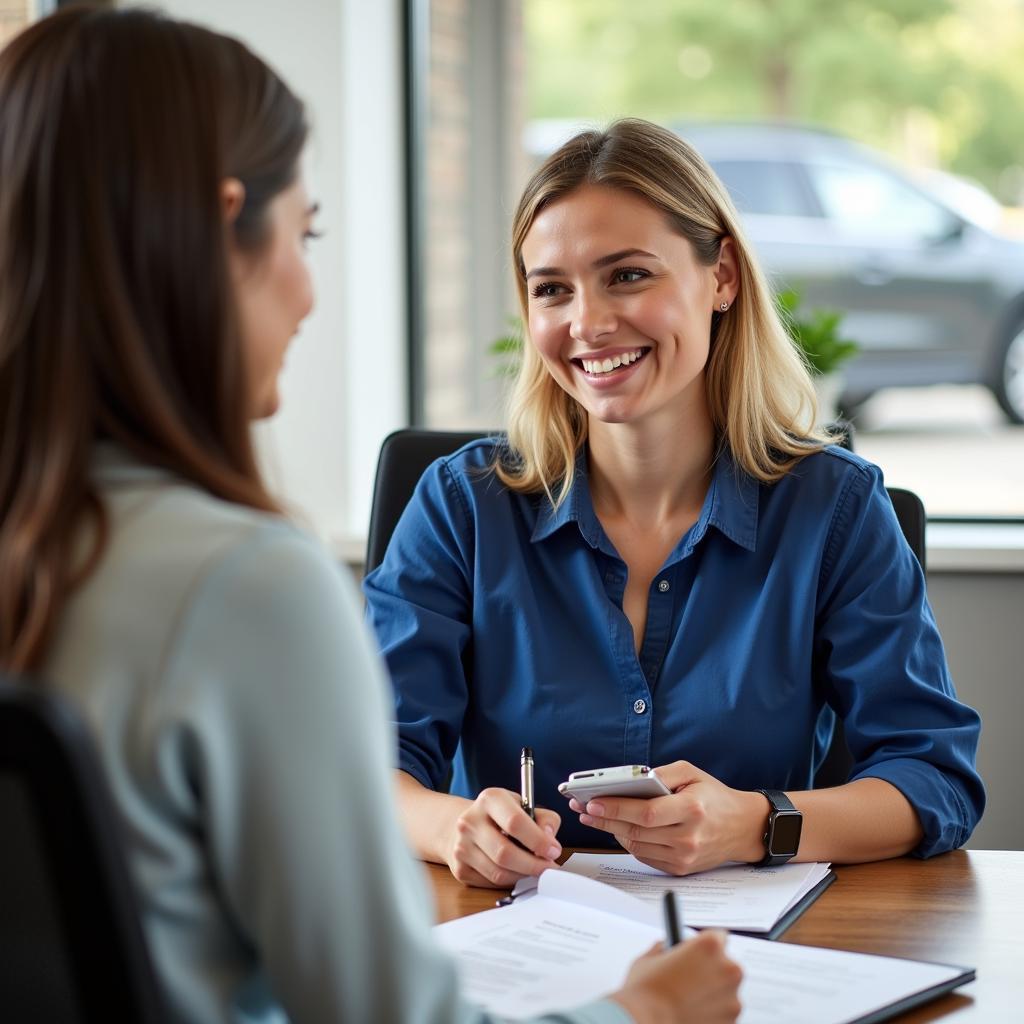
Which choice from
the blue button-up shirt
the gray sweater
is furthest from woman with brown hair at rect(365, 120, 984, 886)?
the gray sweater

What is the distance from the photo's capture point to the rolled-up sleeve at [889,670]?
146 cm

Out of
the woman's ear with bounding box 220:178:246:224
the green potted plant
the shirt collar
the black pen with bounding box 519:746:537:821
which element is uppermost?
the woman's ear with bounding box 220:178:246:224

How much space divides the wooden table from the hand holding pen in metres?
0.02

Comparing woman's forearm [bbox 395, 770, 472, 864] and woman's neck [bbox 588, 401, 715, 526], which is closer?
woman's forearm [bbox 395, 770, 472, 864]

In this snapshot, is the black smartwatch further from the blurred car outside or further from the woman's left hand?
the blurred car outside

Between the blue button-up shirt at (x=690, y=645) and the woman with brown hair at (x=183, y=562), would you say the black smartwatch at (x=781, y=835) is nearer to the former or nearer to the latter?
the blue button-up shirt at (x=690, y=645)

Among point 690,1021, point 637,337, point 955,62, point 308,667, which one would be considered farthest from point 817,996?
point 955,62

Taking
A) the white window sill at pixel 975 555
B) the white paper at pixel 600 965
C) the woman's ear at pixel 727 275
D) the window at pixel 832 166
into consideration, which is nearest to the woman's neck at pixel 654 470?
the woman's ear at pixel 727 275

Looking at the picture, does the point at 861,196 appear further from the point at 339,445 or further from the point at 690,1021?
the point at 690,1021

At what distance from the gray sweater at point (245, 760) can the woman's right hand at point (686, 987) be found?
0.19 meters

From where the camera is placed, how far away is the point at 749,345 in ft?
5.70

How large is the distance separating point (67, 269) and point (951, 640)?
7.37 feet

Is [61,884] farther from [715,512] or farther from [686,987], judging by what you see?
[715,512]

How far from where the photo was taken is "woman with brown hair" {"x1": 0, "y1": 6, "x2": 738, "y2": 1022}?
670mm
